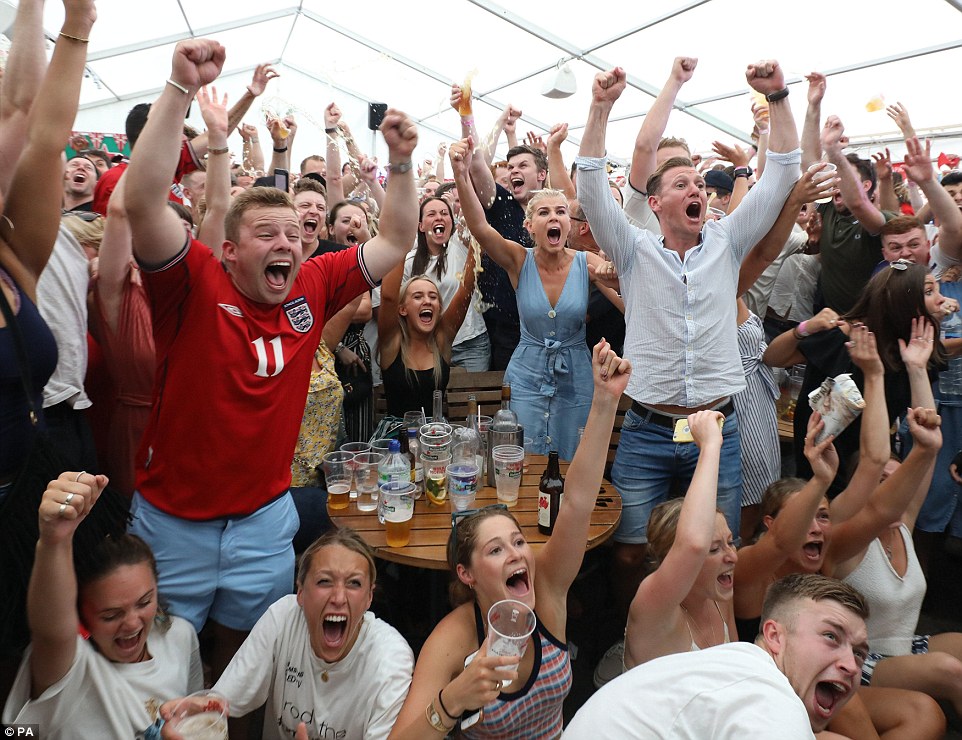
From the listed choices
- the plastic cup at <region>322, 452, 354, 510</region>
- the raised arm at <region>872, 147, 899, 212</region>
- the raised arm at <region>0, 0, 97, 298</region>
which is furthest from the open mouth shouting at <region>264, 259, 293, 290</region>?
the raised arm at <region>872, 147, 899, 212</region>

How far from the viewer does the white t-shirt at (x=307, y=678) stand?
1.72 metres

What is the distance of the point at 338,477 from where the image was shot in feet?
8.03

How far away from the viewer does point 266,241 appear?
1823mm

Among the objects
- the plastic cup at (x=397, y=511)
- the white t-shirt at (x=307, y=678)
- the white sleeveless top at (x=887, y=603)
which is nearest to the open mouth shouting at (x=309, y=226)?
the plastic cup at (x=397, y=511)

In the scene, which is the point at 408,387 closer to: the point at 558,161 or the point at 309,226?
the point at 309,226

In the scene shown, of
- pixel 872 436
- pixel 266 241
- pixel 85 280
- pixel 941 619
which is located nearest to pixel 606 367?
pixel 266 241

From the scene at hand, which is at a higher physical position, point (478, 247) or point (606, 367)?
point (478, 247)

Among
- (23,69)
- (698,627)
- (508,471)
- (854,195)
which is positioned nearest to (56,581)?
(23,69)

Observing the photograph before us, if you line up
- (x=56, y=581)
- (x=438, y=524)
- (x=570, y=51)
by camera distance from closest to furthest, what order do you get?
(x=56, y=581) < (x=438, y=524) < (x=570, y=51)

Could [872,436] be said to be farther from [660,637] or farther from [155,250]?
[155,250]

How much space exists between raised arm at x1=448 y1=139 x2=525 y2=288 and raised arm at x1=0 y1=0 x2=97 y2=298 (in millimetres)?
1659

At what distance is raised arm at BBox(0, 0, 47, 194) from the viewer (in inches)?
64.4

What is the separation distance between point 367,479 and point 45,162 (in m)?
1.47

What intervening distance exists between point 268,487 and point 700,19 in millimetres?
7359
